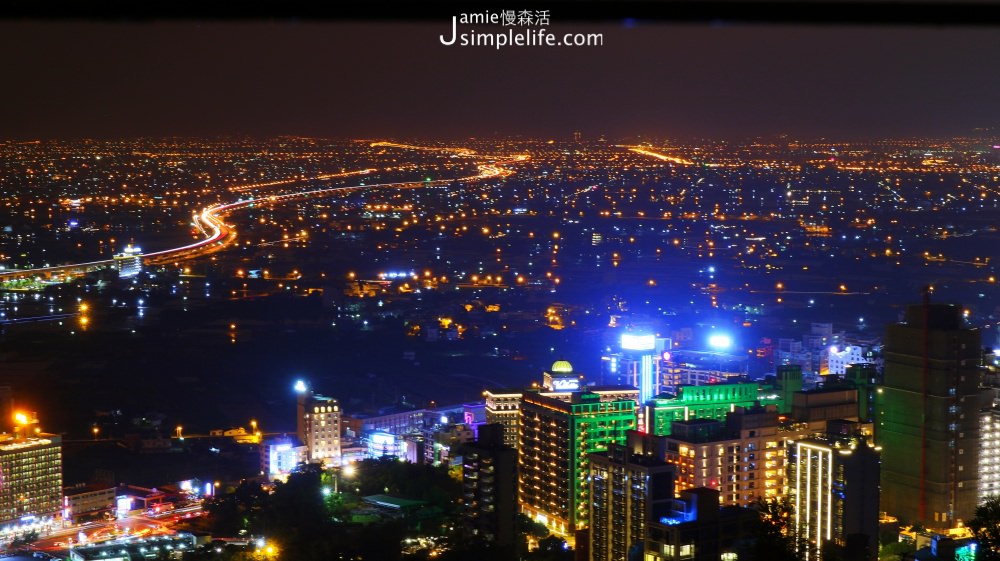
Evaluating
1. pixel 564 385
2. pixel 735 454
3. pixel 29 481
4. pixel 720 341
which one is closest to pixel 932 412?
pixel 735 454

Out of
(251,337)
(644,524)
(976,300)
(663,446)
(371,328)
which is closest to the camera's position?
(644,524)

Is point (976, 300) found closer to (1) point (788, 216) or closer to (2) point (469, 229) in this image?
(1) point (788, 216)

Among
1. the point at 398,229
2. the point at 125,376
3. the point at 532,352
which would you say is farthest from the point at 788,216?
the point at 125,376

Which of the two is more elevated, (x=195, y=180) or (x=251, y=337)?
(x=195, y=180)

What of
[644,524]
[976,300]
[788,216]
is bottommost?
[644,524]

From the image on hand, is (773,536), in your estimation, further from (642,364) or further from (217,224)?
(217,224)
